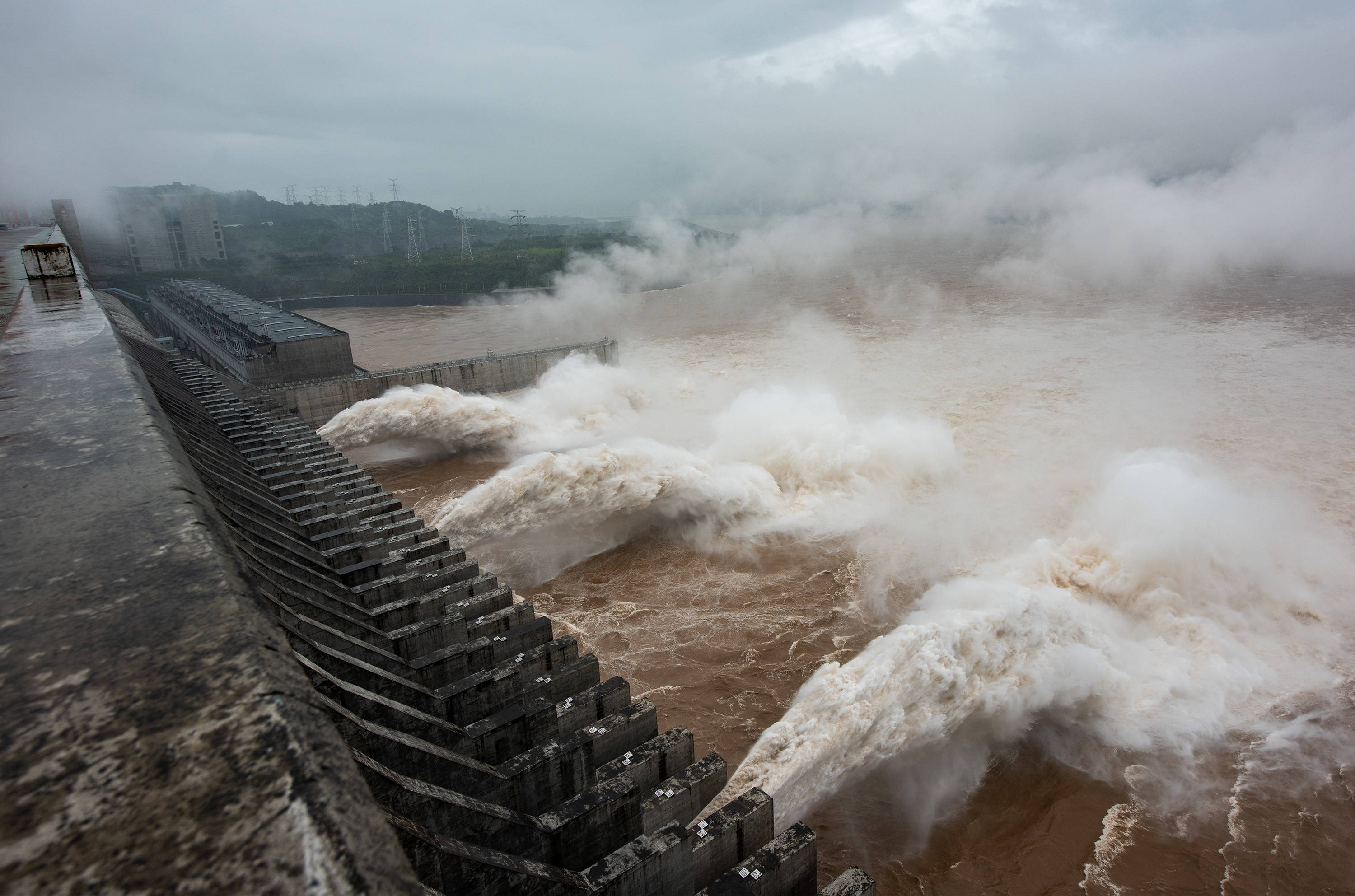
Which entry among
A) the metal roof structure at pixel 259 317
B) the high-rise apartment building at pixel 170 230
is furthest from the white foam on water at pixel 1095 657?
the high-rise apartment building at pixel 170 230

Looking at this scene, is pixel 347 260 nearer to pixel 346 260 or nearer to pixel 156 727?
pixel 346 260

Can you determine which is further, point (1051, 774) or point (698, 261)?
point (698, 261)

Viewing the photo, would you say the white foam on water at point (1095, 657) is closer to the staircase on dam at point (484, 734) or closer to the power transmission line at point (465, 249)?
the staircase on dam at point (484, 734)

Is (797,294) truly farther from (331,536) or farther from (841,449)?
(331,536)

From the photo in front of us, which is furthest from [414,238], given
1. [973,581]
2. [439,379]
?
[973,581]

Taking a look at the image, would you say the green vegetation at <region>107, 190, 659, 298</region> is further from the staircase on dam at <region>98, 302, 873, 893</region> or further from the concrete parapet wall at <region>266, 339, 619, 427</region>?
the staircase on dam at <region>98, 302, 873, 893</region>

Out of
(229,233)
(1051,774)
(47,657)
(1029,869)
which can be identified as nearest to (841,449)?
(1051,774)
